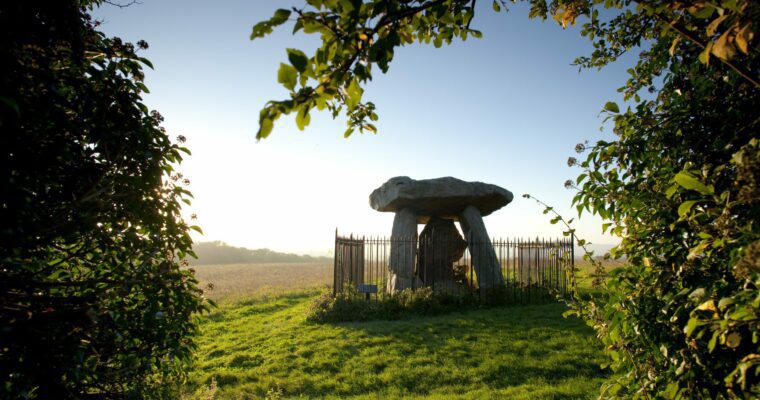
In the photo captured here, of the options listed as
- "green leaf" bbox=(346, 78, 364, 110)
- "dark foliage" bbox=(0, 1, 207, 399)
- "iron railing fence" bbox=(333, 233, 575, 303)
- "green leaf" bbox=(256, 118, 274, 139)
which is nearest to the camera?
"green leaf" bbox=(256, 118, 274, 139)

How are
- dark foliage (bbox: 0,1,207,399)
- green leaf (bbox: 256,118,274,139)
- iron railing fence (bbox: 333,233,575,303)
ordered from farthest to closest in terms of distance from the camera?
iron railing fence (bbox: 333,233,575,303) → dark foliage (bbox: 0,1,207,399) → green leaf (bbox: 256,118,274,139)

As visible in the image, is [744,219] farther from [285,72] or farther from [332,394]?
[332,394]

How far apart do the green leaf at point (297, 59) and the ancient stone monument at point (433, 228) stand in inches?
421

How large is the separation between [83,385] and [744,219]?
11.7ft

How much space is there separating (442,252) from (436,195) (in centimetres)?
276

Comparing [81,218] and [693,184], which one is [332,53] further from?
[81,218]

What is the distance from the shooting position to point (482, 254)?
1245 centimetres

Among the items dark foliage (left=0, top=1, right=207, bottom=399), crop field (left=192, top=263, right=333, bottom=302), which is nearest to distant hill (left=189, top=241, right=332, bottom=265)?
crop field (left=192, top=263, right=333, bottom=302)

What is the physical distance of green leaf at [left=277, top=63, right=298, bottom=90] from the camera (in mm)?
1302

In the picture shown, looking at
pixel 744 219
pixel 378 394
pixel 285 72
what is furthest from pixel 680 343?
pixel 378 394

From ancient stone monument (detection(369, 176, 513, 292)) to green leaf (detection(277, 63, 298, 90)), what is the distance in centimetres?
1068

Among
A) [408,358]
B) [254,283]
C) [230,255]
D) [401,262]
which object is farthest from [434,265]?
[230,255]

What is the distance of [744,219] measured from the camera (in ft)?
5.24

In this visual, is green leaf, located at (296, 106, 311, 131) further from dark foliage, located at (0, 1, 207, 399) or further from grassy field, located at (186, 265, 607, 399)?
grassy field, located at (186, 265, 607, 399)
